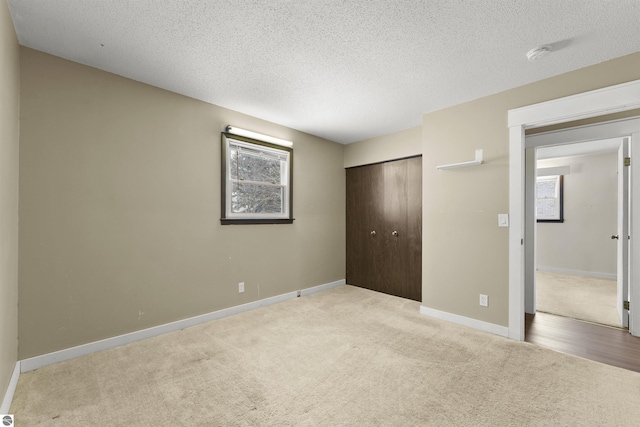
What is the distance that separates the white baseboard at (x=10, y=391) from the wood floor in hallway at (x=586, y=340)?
3.95 meters

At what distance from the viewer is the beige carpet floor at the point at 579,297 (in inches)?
132

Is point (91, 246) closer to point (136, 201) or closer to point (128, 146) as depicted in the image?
point (136, 201)

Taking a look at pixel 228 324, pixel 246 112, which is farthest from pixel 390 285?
pixel 246 112

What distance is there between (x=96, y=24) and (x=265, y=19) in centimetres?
115

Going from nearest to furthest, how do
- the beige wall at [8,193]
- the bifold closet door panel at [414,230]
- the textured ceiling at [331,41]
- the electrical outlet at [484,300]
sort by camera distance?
the beige wall at [8,193] < the textured ceiling at [331,41] < the electrical outlet at [484,300] < the bifold closet door panel at [414,230]

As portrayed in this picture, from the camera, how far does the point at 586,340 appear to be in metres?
2.68

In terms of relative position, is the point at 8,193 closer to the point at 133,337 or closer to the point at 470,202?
the point at 133,337

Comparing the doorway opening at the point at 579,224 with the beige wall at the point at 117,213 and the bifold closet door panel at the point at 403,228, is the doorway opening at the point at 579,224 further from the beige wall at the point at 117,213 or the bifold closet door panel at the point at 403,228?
the beige wall at the point at 117,213

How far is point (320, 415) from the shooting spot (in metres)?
1.67

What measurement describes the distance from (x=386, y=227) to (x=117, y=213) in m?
3.38

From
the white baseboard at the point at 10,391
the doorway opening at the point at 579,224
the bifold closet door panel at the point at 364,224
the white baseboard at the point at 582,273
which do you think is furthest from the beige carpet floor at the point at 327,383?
the white baseboard at the point at 582,273

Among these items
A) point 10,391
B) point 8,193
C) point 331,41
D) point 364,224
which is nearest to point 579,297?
point 364,224

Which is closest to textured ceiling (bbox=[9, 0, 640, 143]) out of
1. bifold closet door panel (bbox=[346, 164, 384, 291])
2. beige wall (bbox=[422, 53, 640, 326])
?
beige wall (bbox=[422, 53, 640, 326])

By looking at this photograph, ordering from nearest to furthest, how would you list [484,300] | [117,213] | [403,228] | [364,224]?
[117,213] → [484,300] → [403,228] → [364,224]
